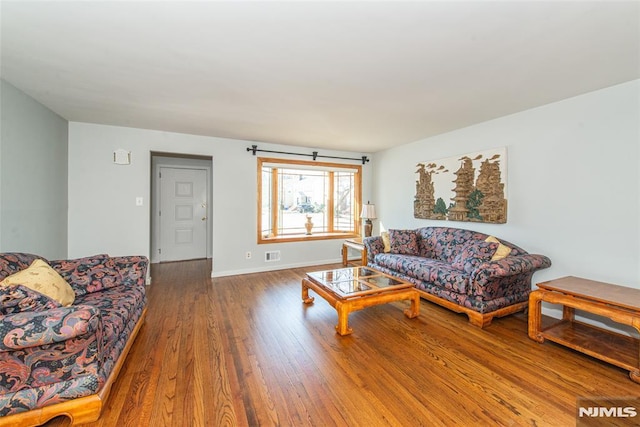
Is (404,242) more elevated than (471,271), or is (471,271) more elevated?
(404,242)

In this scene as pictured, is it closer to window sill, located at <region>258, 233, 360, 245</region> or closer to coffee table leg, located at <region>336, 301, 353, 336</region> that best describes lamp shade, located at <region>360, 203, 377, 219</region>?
window sill, located at <region>258, 233, 360, 245</region>

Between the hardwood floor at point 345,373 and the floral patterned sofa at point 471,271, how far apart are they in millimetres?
191

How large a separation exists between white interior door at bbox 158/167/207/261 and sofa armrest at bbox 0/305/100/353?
14.6 ft

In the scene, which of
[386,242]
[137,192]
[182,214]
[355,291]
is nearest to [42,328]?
[355,291]

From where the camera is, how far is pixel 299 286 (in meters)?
3.91

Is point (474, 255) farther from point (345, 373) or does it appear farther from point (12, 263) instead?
point (12, 263)

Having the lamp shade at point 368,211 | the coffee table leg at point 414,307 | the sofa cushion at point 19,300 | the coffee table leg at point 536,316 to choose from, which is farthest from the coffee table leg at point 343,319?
the lamp shade at point 368,211

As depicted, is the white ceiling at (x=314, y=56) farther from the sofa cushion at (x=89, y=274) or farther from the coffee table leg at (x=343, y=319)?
the coffee table leg at (x=343, y=319)

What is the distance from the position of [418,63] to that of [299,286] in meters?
3.04

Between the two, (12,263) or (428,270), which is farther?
(428,270)

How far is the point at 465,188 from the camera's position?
3.69 meters

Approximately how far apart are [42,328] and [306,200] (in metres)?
4.27

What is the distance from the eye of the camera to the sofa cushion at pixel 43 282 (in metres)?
1.73

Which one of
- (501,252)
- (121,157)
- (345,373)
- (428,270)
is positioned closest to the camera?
(345,373)
